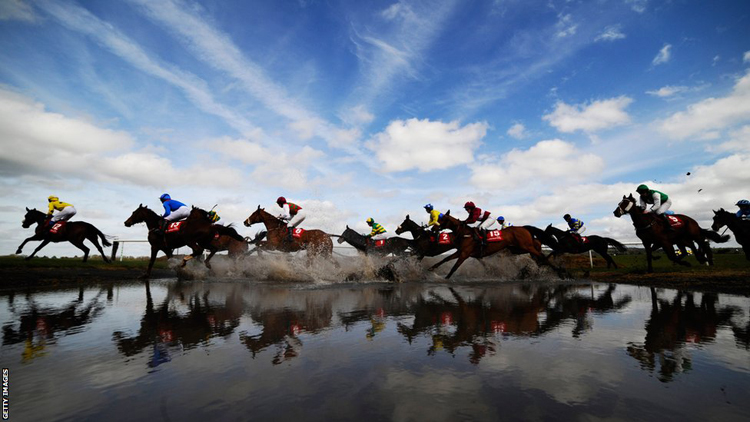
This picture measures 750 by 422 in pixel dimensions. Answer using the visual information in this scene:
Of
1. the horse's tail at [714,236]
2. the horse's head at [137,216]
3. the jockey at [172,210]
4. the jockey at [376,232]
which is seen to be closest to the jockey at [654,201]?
the horse's tail at [714,236]

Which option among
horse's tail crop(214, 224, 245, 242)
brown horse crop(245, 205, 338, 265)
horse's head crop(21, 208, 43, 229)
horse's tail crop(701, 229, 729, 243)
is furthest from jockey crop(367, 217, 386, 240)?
horse's head crop(21, 208, 43, 229)

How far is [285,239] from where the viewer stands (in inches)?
504

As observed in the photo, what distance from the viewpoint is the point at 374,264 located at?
42.0 feet

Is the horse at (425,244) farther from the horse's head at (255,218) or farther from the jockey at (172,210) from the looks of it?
the jockey at (172,210)

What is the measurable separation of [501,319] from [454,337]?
131 cm

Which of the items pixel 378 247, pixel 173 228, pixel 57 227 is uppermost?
pixel 57 227

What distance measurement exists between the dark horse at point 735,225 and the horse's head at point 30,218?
2604cm

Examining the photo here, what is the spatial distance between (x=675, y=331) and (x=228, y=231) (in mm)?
13636

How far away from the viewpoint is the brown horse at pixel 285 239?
42.1ft

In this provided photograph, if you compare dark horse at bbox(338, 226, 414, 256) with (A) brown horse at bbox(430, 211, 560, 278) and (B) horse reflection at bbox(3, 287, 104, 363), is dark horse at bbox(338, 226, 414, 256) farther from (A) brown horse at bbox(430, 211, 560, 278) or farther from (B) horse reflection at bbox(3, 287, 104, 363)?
(B) horse reflection at bbox(3, 287, 104, 363)

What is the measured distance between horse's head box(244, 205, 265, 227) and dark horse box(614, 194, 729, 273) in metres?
13.2

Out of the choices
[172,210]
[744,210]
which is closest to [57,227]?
[172,210]

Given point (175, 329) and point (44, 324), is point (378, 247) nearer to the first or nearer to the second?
point (175, 329)

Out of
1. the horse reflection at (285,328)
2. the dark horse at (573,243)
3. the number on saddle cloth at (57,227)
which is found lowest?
the horse reflection at (285,328)
